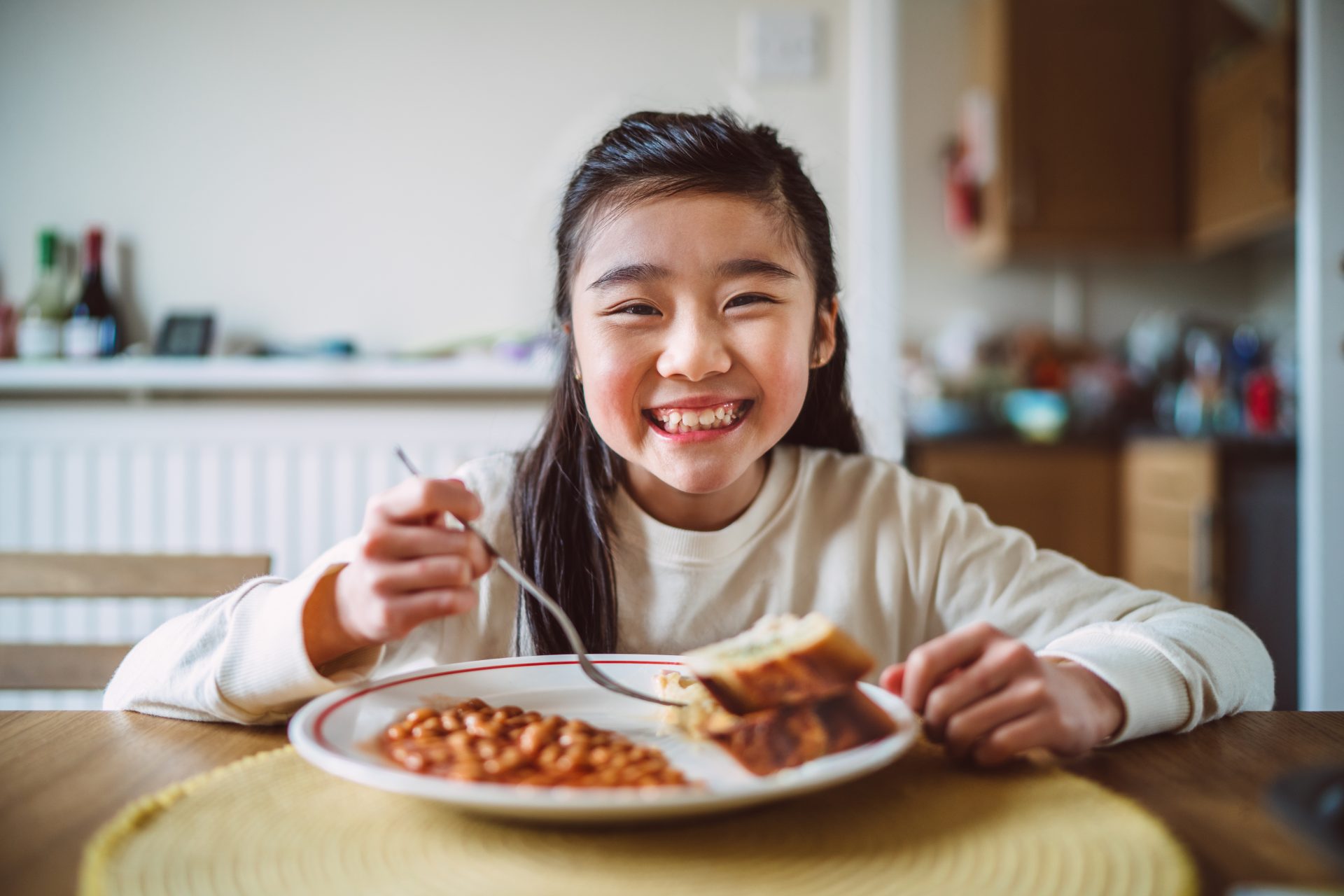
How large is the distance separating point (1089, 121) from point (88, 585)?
319 centimetres

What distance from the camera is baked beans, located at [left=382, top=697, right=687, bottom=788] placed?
0.54 meters

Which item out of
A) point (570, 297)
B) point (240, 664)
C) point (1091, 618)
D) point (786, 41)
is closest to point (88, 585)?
point (240, 664)

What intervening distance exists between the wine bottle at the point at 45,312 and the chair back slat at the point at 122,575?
128cm

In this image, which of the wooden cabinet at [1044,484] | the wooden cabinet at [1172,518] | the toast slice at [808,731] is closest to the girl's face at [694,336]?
the toast slice at [808,731]

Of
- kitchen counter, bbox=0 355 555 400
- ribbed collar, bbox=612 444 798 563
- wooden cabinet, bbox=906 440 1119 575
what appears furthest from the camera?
wooden cabinet, bbox=906 440 1119 575

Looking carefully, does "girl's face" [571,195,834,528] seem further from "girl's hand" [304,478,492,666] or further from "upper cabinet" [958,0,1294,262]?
"upper cabinet" [958,0,1294,262]

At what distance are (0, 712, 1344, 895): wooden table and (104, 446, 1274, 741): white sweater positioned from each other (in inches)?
2.5

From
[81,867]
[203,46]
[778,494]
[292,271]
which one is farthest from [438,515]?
[203,46]

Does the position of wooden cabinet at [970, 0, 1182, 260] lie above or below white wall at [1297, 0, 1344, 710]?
above

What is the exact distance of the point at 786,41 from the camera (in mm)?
2178

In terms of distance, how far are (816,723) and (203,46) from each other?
2254mm

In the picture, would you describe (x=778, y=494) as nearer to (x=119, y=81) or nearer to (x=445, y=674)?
(x=445, y=674)

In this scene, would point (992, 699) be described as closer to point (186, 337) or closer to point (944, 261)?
point (186, 337)

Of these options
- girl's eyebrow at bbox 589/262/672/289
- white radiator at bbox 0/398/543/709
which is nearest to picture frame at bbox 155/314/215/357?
white radiator at bbox 0/398/543/709
